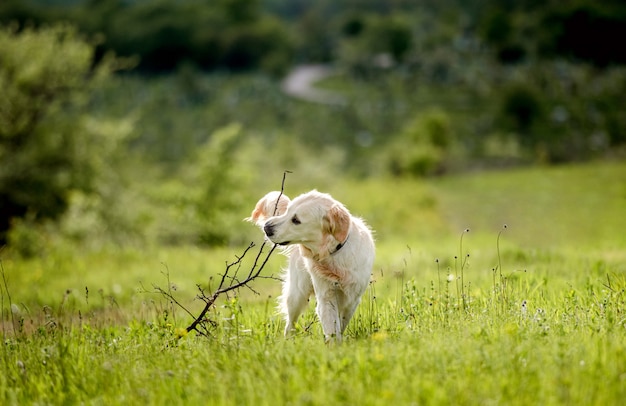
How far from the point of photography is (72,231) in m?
23.3

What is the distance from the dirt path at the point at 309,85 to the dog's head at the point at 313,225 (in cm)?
6149

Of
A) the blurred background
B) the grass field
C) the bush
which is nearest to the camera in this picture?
the grass field

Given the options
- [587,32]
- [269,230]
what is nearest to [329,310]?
[269,230]

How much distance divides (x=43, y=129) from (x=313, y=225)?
76.4 feet

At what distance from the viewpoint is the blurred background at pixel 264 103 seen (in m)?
25.7

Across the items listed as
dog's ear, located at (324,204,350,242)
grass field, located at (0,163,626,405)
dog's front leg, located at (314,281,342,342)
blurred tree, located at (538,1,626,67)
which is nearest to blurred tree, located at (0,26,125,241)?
grass field, located at (0,163,626,405)

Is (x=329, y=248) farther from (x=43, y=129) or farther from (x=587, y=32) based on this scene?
(x=587, y=32)

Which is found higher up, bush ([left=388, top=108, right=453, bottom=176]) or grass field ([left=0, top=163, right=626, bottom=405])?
bush ([left=388, top=108, right=453, bottom=176])

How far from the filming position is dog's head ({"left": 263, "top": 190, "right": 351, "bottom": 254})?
232 inches

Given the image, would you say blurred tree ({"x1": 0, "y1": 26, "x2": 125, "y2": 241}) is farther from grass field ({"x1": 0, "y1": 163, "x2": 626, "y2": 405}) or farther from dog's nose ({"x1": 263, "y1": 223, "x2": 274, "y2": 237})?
dog's nose ({"x1": 263, "y1": 223, "x2": 274, "y2": 237})

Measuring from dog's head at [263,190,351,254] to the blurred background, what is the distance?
17047 millimetres

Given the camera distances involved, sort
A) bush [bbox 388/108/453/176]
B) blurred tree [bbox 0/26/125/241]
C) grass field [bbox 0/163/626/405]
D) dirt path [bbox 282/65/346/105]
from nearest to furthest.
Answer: grass field [bbox 0/163/626/405] → blurred tree [bbox 0/26/125/241] → bush [bbox 388/108/453/176] → dirt path [bbox 282/65/346/105]

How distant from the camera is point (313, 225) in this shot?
5.94 meters

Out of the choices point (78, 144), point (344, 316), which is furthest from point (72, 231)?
point (344, 316)
